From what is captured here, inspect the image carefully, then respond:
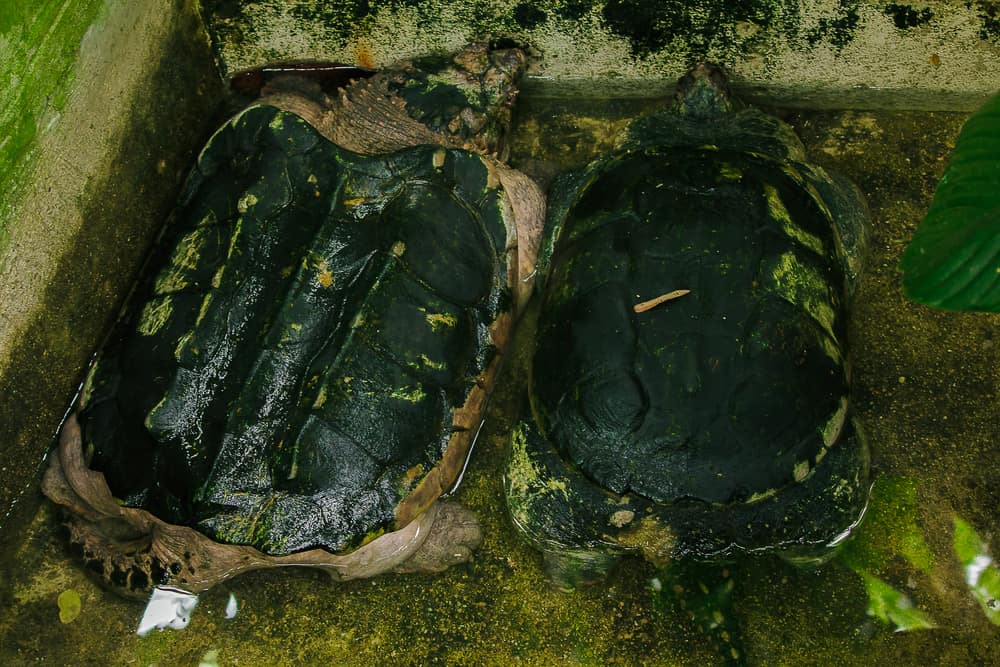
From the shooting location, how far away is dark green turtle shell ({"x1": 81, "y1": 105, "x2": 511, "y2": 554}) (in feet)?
7.06

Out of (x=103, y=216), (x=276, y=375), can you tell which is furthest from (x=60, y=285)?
(x=276, y=375)

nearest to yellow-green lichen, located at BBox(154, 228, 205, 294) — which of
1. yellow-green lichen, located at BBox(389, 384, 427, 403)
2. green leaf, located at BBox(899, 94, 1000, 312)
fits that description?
yellow-green lichen, located at BBox(389, 384, 427, 403)

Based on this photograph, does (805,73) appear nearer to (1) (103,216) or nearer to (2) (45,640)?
(1) (103,216)

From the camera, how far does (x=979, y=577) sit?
2.37 meters

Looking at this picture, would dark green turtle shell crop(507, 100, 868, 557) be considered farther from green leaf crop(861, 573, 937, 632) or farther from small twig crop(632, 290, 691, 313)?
green leaf crop(861, 573, 937, 632)

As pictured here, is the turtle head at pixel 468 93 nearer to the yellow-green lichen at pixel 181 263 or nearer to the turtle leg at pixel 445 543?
the yellow-green lichen at pixel 181 263

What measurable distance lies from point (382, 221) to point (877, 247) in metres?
1.52

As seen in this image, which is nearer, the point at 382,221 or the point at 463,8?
the point at 382,221

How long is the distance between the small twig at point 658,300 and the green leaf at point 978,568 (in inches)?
44.1

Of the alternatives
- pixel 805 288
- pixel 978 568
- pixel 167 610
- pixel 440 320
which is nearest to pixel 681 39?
pixel 805 288

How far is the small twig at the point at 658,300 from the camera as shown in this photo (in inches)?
81.2

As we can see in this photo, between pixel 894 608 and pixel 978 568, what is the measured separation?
0.26 m

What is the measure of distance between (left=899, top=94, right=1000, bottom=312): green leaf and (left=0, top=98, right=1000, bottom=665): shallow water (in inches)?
47.9

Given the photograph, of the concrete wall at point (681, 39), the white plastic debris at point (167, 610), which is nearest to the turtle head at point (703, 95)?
the concrete wall at point (681, 39)
